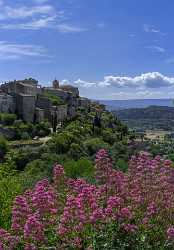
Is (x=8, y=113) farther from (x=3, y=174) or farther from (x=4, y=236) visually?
(x=4, y=236)

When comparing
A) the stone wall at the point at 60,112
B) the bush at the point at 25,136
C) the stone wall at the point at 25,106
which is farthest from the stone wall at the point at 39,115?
the bush at the point at 25,136

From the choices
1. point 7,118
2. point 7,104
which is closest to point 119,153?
point 7,118

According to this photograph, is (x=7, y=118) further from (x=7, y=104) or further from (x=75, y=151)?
(x=75, y=151)

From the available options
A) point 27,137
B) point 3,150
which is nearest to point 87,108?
point 27,137

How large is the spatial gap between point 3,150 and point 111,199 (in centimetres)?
6811

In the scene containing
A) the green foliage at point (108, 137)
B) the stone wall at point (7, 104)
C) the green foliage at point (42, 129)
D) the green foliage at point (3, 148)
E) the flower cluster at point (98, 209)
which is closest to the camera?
the flower cluster at point (98, 209)

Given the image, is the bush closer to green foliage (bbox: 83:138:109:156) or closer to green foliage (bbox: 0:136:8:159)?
green foliage (bbox: 0:136:8:159)

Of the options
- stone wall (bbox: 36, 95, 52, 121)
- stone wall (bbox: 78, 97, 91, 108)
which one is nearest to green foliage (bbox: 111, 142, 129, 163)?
stone wall (bbox: 36, 95, 52, 121)

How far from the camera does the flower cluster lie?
762cm

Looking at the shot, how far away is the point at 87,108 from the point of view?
341 ft

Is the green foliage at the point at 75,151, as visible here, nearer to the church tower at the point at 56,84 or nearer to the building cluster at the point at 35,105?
the building cluster at the point at 35,105

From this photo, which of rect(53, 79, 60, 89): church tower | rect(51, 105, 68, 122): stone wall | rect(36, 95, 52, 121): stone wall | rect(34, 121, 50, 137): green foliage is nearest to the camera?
rect(34, 121, 50, 137): green foliage

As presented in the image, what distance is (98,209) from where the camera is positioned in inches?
305

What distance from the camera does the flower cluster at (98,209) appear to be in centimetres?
762
